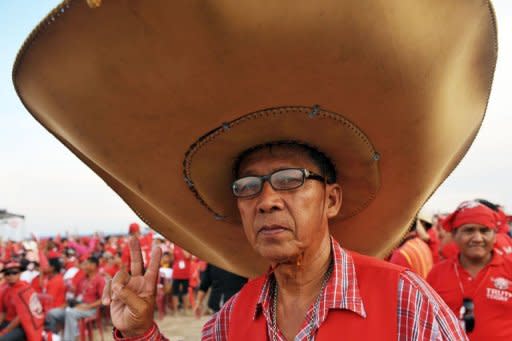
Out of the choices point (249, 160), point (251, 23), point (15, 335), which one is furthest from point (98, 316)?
point (251, 23)

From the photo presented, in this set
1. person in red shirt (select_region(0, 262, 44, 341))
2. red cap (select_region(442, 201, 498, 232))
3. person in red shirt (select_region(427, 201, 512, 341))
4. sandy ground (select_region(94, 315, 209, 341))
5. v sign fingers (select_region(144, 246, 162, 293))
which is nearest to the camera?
v sign fingers (select_region(144, 246, 162, 293))

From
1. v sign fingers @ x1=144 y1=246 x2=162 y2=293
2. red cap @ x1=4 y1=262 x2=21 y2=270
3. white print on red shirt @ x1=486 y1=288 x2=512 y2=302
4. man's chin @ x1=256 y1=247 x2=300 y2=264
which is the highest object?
man's chin @ x1=256 y1=247 x2=300 y2=264

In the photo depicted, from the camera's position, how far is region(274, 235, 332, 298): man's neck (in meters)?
1.67

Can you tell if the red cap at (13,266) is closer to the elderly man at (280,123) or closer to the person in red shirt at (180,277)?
the elderly man at (280,123)

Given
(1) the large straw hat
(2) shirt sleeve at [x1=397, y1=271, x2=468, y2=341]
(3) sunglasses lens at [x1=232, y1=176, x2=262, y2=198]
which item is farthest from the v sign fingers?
(2) shirt sleeve at [x1=397, y1=271, x2=468, y2=341]

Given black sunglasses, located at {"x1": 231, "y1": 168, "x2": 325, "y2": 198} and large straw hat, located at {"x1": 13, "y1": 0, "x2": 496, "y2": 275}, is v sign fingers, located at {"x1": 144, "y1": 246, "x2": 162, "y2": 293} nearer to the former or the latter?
large straw hat, located at {"x1": 13, "y1": 0, "x2": 496, "y2": 275}

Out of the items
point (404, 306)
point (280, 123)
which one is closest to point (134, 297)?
point (280, 123)

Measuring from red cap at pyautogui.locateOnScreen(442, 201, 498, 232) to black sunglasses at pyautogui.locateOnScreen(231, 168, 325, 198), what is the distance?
2.89 meters

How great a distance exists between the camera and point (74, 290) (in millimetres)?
9742

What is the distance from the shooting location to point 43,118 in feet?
4.96

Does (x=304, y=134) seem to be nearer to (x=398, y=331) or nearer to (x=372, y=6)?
(x=372, y=6)

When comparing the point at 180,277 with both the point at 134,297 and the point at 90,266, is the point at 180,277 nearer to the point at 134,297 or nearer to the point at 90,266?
the point at 90,266

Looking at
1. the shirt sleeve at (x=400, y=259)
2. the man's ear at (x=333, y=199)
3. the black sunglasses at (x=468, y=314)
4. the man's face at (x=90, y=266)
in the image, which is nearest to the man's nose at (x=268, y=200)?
the man's ear at (x=333, y=199)

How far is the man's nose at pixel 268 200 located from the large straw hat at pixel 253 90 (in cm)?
21
